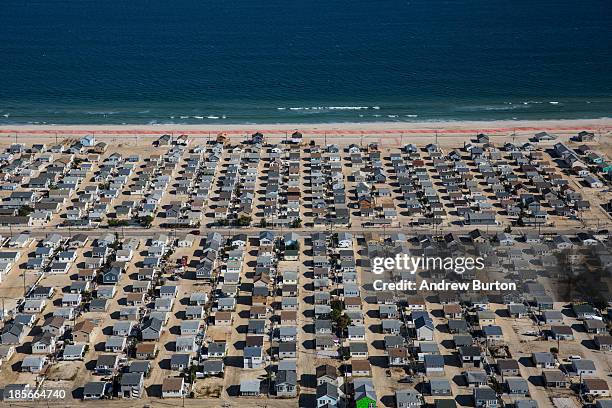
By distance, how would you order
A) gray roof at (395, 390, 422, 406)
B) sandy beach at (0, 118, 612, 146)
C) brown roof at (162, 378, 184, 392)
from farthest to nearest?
sandy beach at (0, 118, 612, 146) → brown roof at (162, 378, 184, 392) → gray roof at (395, 390, 422, 406)

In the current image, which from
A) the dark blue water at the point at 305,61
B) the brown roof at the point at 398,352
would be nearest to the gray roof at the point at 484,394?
the brown roof at the point at 398,352

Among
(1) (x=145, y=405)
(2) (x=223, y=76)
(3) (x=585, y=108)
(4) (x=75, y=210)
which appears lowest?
(1) (x=145, y=405)

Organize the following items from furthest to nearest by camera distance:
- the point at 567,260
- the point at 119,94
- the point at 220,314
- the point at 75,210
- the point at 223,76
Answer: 1. the point at 223,76
2. the point at 119,94
3. the point at 75,210
4. the point at 567,260
5. the point at 220,314

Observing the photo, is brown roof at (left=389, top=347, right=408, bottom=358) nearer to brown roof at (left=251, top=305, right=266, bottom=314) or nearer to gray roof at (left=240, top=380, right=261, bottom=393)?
gray roof at (left=240, top=380, right=261, bottom=393)

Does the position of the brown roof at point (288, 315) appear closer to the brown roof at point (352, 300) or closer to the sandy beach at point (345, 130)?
the brown roof at point (352, 300)

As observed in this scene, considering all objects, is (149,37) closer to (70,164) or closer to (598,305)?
(70,164)

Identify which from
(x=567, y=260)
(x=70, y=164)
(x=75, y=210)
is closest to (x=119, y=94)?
(x=70, y=164)

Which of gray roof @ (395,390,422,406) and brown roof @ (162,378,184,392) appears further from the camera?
brown roof @ (162,378,184,392)

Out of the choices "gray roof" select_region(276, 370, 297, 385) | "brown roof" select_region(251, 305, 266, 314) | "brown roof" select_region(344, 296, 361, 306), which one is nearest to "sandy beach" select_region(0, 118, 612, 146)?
"brown roof" select_region(344, 296, 361, 306)
